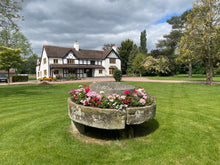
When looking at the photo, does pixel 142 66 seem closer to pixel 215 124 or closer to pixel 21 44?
pixel 215 124

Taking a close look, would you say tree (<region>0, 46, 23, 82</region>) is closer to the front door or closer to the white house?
the white house

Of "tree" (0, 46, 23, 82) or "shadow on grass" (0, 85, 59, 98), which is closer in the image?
"shadow on grass" (0, 85, 59, 98)

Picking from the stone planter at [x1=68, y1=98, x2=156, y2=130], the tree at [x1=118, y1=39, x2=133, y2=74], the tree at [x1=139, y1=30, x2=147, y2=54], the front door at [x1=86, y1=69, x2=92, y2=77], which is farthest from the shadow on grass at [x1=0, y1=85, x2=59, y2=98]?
the tree at [x1=139, y1=30, x2=147, y2=54]

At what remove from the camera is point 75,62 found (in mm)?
38312

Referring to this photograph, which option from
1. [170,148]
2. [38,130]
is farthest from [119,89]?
[38,130]

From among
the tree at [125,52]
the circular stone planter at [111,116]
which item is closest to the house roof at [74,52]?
the tree at [125,52]

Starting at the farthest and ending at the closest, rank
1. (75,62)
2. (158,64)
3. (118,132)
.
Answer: (158,64) → (75,62) → (118,132)

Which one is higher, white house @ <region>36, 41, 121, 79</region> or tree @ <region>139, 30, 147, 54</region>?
tree @ <region>139, 30, 147, 54</region>

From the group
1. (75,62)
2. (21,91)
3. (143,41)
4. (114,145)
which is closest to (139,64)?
(75,62)

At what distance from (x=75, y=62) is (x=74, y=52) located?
Result: 2.97 meters

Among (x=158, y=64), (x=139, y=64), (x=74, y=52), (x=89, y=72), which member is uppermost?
(x=74, y=52)

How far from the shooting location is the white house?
34719 mm

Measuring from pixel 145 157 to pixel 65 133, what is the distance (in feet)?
8.41

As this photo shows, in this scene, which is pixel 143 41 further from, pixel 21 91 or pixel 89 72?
pixel 21 91
